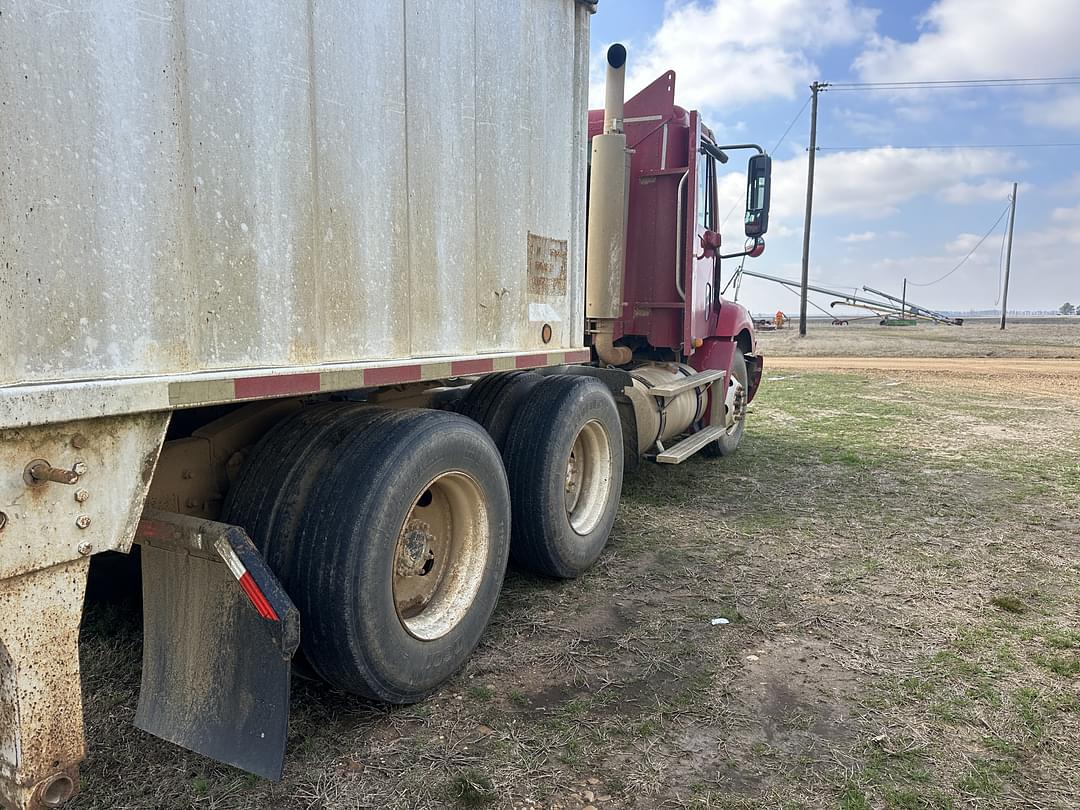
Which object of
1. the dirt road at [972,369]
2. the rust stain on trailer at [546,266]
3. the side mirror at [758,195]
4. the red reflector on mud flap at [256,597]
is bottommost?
the dirt road at [972,369]

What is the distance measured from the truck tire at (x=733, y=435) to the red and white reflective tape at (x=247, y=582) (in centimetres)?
592

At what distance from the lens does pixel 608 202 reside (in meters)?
5.37

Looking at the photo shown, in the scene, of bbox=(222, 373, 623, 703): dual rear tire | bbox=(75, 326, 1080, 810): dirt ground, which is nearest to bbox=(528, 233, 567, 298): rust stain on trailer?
bbox=(222, 373, 623, 703): dual rear tire

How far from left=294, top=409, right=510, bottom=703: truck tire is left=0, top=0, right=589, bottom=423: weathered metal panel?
0.40 meters

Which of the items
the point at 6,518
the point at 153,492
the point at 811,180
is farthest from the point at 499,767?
the point at 811,180

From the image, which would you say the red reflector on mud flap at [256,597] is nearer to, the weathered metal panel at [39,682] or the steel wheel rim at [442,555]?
the weathered metal panel at [39,682]

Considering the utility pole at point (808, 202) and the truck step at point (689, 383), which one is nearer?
the truck step at point (689, 383)

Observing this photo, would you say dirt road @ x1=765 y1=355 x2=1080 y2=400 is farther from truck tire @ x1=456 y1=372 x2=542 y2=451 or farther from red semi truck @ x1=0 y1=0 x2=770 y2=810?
red semi truck @ x1=0 y1=0 x2=770 y2=810

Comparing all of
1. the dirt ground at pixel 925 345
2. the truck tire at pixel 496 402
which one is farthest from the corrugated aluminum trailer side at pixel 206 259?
the dirt ground at pixel 925 345

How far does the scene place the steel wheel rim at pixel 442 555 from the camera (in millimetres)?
3186

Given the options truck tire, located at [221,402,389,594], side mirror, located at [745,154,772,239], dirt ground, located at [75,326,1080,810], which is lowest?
dirt ground, located at [75,326,1080,810]

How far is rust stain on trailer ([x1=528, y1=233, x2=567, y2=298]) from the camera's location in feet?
12.7

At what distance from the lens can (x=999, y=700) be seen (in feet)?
10.1

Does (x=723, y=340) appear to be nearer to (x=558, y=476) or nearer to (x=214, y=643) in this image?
(x=558, y=476)
